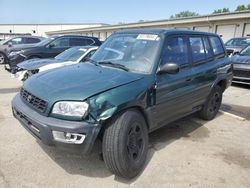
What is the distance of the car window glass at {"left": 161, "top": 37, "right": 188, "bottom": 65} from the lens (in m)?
3.70

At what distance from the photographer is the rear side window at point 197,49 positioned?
438 cm

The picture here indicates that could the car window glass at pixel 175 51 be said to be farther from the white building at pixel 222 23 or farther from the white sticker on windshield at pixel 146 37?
the white building at pixel 222 23

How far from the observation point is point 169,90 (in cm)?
366

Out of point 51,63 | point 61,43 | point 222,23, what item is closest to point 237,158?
point 51,63

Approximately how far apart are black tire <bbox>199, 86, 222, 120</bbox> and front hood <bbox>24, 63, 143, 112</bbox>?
7.84ft

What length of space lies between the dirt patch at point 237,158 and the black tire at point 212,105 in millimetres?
1316

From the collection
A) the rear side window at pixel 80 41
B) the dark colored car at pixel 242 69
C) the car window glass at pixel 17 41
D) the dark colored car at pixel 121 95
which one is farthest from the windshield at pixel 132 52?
the car window glass at pixel 17 41

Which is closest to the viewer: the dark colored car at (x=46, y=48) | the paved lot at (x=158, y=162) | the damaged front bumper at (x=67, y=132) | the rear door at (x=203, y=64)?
the damaged front bumper at (x=67, y=132)

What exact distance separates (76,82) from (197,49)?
2487mm


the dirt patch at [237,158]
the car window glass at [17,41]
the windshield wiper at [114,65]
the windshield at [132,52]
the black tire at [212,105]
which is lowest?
the dirt patch at [237,158]

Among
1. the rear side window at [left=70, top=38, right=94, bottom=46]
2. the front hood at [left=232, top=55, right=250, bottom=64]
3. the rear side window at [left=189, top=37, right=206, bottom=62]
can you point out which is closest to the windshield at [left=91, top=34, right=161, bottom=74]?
the rear side window at [left=189, top=37, right=206, bottom=62]

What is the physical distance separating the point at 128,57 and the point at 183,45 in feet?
3.39

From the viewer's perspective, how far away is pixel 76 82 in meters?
3.08

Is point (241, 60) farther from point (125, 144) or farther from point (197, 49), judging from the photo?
point (125, 144)
